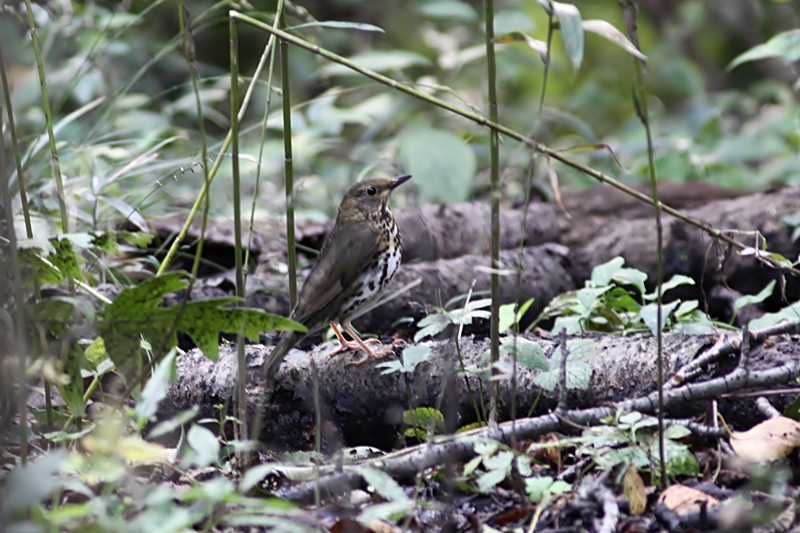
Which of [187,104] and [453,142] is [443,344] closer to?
[453,142]

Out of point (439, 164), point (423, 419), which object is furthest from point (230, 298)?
point (439, 164)

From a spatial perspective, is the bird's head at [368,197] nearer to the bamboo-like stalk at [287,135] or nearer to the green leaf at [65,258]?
the bamboo-like stalk at [287,135]

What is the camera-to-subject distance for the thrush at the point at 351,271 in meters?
3.58

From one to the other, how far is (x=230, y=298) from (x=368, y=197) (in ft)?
6.86

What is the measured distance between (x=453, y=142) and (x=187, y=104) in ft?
7.30

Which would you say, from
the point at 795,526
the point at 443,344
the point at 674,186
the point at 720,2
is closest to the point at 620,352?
the point at 443,344

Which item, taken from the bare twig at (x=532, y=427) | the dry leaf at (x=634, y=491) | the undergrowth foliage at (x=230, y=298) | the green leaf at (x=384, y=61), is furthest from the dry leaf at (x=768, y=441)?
the green leaf at (x=384, y=61)

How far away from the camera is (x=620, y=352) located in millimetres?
2736

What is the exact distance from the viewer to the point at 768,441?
220 cm

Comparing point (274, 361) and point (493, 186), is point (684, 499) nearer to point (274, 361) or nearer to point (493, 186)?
point (493, 186)

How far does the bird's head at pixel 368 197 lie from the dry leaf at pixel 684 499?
2.25 m

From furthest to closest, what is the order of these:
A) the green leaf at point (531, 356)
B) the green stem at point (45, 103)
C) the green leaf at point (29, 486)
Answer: the green stem at point (45, 103) → the green leaf at point (531, 356) → the green leaf at point (29, 486)

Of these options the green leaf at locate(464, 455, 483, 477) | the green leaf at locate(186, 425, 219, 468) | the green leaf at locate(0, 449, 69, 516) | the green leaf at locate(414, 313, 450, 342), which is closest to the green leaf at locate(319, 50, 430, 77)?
the green leaf at locate(414, 313, 450, 342)

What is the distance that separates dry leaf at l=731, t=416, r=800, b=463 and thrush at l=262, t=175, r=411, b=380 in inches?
56.0
